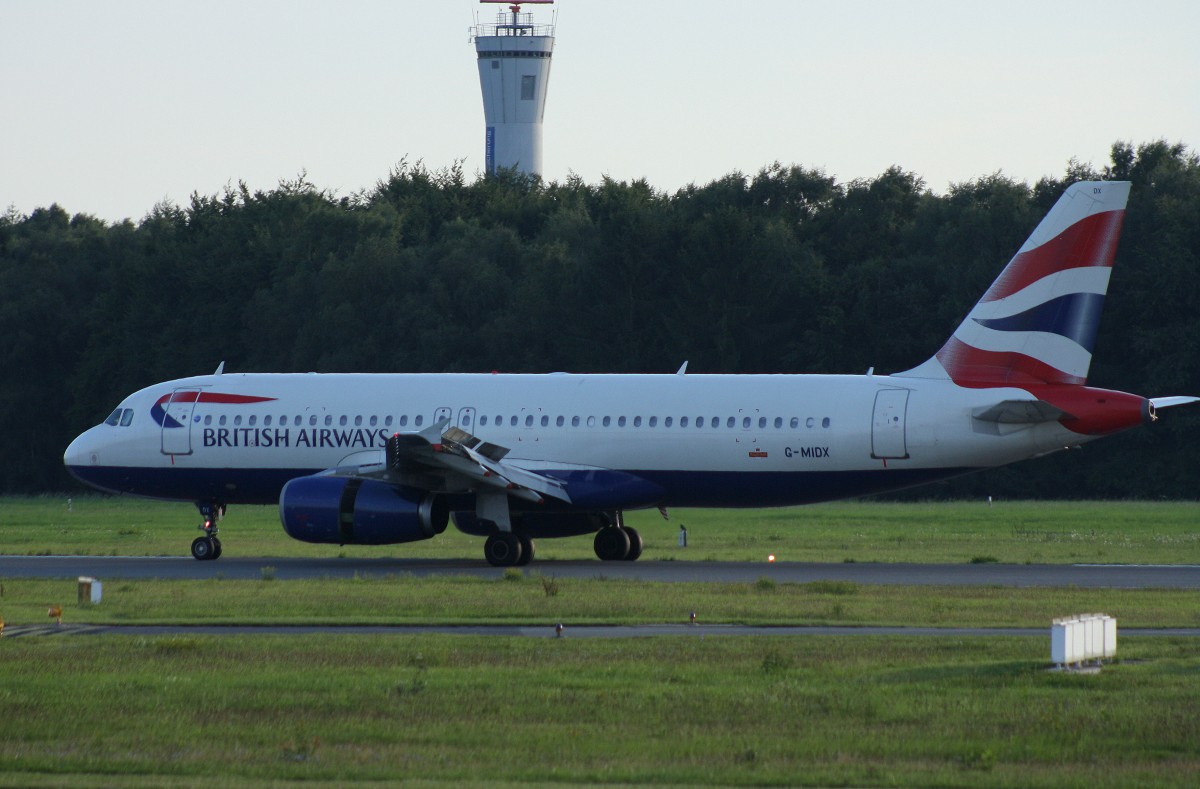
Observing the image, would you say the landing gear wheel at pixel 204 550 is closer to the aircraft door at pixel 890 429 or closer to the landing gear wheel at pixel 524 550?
the landing gear wheel at pixel 524 550

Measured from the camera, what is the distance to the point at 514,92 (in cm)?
11762

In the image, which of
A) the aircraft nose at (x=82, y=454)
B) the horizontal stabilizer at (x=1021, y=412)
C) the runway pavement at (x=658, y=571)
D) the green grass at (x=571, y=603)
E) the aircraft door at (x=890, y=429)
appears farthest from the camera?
the aircraft nose at (x=82, y=454)

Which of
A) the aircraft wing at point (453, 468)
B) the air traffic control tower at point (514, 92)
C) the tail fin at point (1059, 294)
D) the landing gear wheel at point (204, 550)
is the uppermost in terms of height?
the air traffic control tower at point (514, 92)

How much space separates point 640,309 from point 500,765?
60.8m

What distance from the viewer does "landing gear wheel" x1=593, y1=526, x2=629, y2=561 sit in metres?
34.5

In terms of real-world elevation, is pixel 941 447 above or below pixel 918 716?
above

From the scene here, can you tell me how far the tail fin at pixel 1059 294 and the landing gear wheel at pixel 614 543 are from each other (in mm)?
8094

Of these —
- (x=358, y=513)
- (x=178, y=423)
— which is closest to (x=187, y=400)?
(x=178, y=423)

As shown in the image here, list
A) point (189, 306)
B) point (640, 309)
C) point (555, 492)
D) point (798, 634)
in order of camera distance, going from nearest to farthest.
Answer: point (798, 634) → point (555, 492) → point (640, 309) → point (189, 306)

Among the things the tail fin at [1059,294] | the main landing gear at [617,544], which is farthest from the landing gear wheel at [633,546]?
the tail fin at [1059,294]

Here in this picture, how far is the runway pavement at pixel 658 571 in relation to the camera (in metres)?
29.1

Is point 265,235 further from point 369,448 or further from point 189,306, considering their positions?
point 369,448

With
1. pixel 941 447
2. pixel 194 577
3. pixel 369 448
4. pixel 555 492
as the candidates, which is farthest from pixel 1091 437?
pixel 194 577

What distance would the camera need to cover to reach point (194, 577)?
30.4 meters
